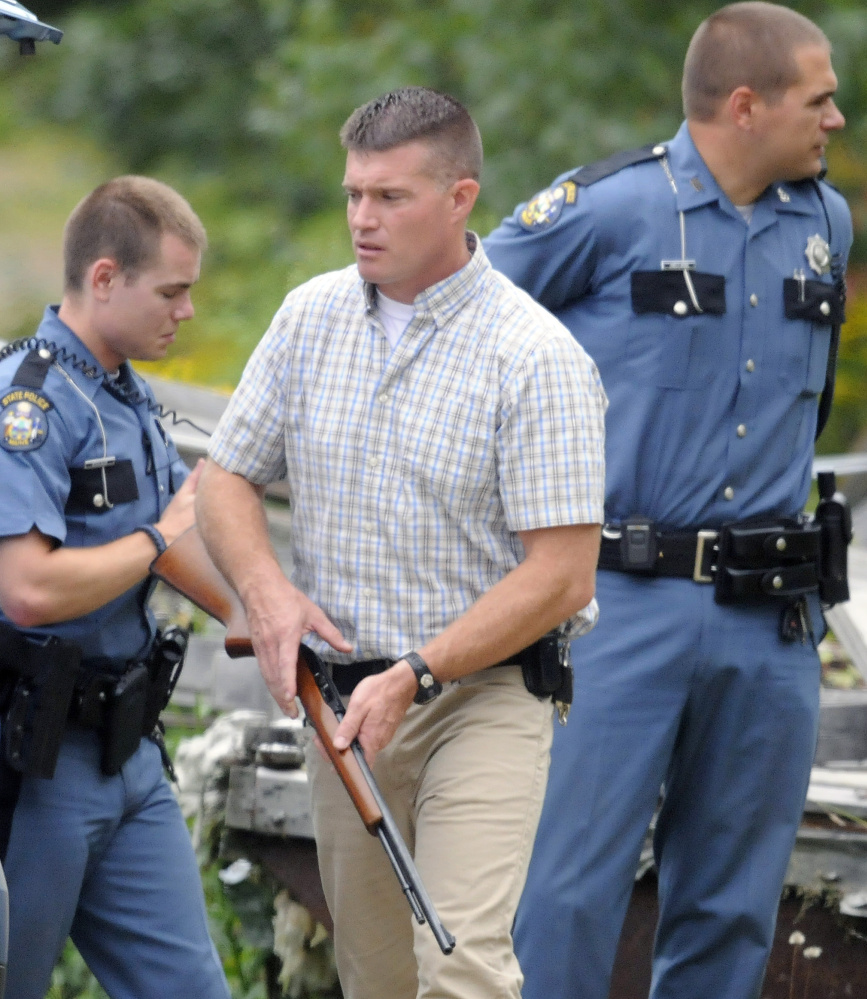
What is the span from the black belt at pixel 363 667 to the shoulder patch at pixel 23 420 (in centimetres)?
67

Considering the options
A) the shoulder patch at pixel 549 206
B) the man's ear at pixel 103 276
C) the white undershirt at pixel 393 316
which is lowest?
the white undershirt at pixel 393 316

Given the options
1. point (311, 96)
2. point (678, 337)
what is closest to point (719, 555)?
point (678, 337)

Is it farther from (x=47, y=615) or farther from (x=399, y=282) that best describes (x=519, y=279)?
(x=47, y=615)

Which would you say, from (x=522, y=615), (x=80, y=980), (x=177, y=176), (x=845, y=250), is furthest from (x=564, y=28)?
Answer: (x=522, y=615)

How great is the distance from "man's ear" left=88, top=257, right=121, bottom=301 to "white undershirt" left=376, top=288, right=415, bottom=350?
1.73 ft

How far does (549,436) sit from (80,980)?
2309 millimetres

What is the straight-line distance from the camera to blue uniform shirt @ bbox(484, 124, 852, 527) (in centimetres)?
348

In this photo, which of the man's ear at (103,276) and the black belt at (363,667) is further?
the man's ear at (103,276)

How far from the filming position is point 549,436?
9.29 ft

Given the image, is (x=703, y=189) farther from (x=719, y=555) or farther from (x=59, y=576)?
(x=59, y=576)

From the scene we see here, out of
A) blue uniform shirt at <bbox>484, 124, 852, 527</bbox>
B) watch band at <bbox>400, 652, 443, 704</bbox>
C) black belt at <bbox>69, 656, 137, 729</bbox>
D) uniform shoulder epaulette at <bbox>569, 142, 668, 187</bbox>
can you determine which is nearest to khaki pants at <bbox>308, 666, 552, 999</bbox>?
watch band at <bbox>400, 652, 443, 704</bbox>

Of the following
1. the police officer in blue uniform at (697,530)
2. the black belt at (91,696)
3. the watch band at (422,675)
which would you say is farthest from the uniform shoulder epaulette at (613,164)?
the black belt at (91,696)

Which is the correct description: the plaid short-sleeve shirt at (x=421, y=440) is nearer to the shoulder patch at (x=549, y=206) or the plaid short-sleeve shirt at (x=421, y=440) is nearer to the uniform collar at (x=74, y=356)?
the uniform collar at (x=74, y=356)

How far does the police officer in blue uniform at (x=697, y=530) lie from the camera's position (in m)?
3.45
